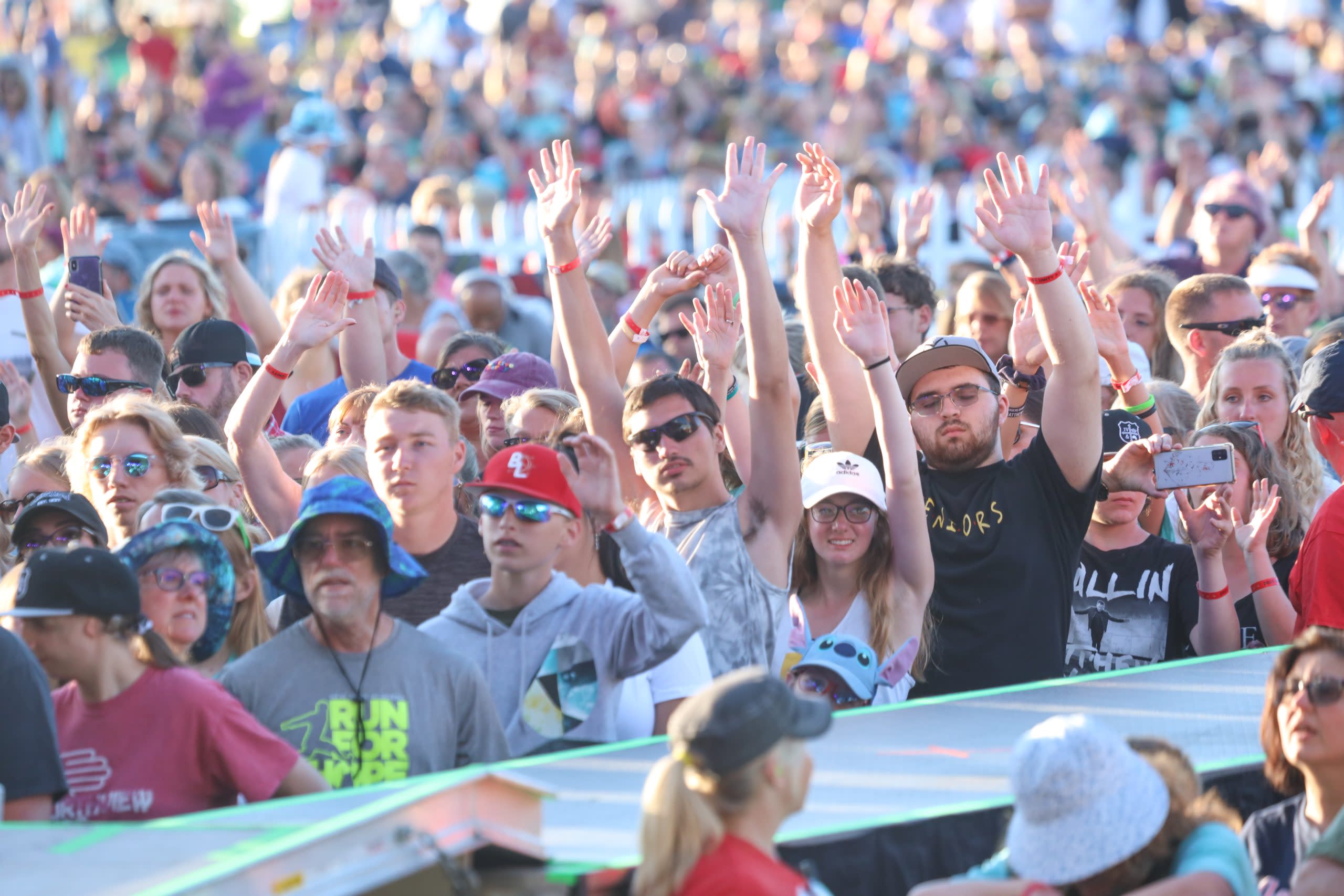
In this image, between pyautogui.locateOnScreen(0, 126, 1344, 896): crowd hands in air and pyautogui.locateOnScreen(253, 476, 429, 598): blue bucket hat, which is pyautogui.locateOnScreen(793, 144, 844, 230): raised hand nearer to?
pyautogui.locateOnScreen(0, 126, 1344, 896): crowd hands in air

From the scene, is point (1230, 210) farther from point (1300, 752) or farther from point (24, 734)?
point (24, 734)

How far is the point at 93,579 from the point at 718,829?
163 cm

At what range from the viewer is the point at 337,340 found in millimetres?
8375

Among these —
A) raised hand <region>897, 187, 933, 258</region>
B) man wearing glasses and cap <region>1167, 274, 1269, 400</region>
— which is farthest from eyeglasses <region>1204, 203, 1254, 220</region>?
man wearing glasses and cap <region>1167, 274, 1269, 400</region>

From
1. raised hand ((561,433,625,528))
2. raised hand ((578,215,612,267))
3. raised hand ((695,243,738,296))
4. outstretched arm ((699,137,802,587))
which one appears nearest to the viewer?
raised hand ((561,433,625,528))

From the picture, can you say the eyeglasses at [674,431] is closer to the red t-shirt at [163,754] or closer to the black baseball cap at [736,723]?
the red t-shirt at [163,754]

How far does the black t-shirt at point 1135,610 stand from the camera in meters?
5.38

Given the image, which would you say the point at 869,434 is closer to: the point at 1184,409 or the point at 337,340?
the point at 1184,409

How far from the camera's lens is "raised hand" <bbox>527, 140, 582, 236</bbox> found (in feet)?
18.8

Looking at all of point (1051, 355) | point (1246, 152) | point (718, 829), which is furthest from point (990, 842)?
point (1246, 152)

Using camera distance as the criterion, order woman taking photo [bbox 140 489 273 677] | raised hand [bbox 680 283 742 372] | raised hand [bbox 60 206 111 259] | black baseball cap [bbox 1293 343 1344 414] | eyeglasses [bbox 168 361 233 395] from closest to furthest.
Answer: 1. woman taking photo [bbox 140 489 273 677]
2. black baseball cap [bbox 1293 343 1344 414]
3. raised hand [bbox 680 283 742 372]
4. eyeglasses [bbox 168 361 233 395]
5. raised hand [bbox 60 206 111 259]

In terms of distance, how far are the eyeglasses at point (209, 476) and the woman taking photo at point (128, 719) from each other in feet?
5.10

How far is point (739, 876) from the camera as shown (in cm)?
294

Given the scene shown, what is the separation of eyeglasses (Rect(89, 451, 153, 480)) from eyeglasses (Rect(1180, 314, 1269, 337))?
4278mm
